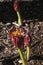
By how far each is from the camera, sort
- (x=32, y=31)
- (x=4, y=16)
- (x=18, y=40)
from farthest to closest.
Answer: (x=4, y=16), (x=32, y=31), (x=18, y=40)

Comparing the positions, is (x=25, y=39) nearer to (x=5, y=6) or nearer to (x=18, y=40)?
(x=18, y=40)

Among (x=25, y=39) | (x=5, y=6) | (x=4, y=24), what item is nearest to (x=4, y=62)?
(x=25, y=39)

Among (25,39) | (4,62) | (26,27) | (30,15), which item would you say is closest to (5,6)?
(30,15)

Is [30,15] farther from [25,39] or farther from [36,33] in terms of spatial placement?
[25,39]

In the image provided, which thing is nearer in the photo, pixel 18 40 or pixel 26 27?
pixel 18 40

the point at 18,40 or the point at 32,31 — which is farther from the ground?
the point at 18,40

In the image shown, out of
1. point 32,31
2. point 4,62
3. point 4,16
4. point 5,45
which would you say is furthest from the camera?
point 4,16

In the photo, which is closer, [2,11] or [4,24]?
[4,24]

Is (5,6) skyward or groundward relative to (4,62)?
skyward

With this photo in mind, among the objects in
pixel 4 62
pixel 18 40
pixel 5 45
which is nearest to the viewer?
pixel 18 40
